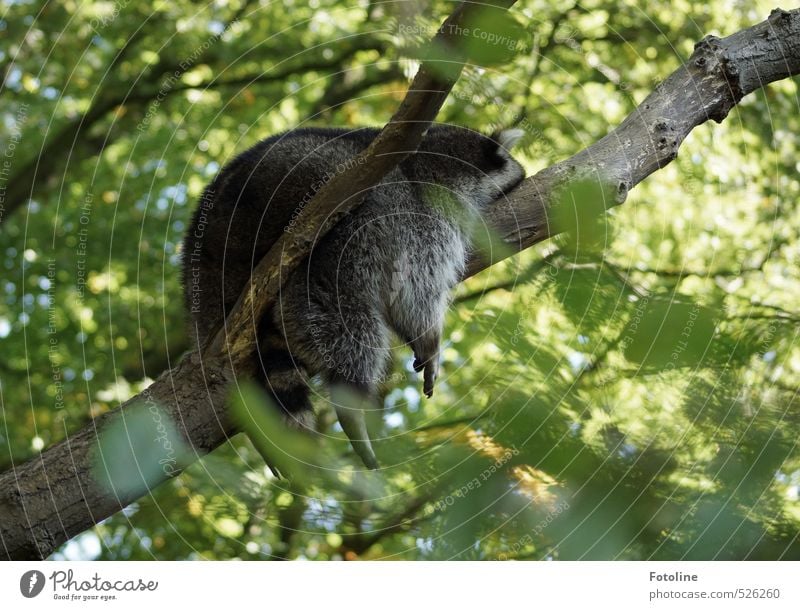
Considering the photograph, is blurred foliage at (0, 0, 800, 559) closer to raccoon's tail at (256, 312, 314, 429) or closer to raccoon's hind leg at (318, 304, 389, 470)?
raccoon's tail at (256, 312, 314, 429)

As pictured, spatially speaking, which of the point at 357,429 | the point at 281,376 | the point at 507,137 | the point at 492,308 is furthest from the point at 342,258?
the point at 507,137

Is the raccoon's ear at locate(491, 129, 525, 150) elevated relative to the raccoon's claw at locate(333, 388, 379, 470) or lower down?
elevated

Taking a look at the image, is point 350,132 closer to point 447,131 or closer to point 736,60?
point 447,131

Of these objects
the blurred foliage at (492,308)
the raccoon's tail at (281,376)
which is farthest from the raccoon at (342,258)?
the blurred foliage at (492,308)

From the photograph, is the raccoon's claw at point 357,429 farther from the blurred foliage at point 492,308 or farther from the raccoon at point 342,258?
the blurred foliage at point 492,308

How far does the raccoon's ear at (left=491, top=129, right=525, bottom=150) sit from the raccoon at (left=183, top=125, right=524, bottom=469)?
0.05m

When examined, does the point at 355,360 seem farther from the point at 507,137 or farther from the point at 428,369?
the point at 507,137

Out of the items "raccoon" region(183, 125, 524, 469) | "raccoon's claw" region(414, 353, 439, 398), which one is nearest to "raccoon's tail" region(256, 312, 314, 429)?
"raccoon" region(183, 125, 524, 469)

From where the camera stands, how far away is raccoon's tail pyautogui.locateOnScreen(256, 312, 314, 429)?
441cm

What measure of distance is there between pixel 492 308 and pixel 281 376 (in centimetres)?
136

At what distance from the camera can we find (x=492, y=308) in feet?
12.5

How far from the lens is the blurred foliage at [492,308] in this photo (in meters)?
2.68

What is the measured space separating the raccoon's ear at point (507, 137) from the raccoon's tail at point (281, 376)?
197 centimetres

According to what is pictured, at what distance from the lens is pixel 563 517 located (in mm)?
2719
